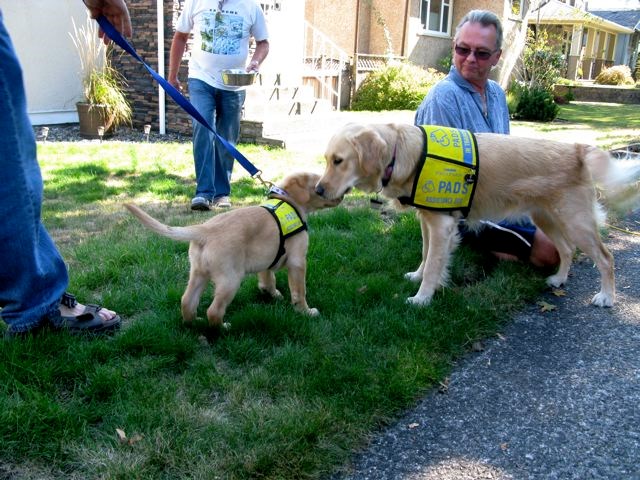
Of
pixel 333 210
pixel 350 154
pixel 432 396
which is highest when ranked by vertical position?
pixel 350 154

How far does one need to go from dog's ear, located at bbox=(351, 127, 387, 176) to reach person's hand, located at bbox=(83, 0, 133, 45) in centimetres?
175

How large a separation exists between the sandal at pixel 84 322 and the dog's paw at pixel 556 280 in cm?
345

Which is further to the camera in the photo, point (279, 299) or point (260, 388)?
point (279, 299)

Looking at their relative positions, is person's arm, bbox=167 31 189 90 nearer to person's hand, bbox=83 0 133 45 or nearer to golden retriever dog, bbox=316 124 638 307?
person's hand, bbox=83 0 133 45

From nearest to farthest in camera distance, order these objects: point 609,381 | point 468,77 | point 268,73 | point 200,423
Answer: point 200,423 → point 609,381 → point 468,77 → point 268,73

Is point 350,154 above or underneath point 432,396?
above

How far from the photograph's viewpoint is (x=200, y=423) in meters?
2.58

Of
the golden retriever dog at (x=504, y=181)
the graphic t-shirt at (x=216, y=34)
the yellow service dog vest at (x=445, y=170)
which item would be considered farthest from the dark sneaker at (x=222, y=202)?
the yellow service dog vest at (x=445, y=170)

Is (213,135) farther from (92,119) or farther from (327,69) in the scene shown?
(327,69)

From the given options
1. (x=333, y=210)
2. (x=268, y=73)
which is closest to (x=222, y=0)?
(x=333, y=210)

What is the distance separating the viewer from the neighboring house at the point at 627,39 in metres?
49.9

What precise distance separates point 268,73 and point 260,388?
1198 centimetres

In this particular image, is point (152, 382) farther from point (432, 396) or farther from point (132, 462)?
point (432, 396)

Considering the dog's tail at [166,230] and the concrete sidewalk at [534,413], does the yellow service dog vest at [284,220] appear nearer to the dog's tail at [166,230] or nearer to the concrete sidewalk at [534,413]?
the dog's tail at [166,230]
